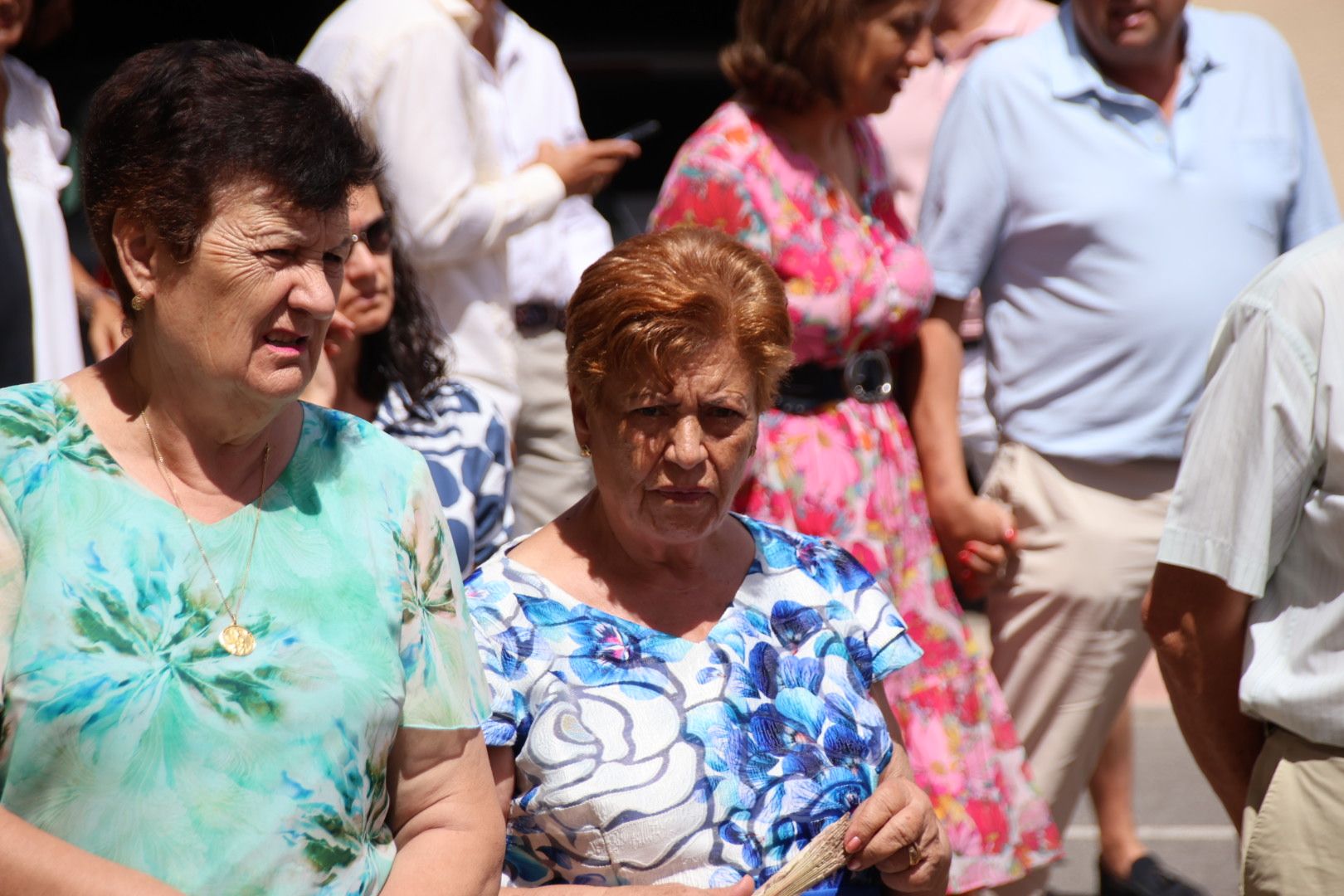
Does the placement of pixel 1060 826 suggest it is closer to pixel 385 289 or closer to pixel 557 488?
pixel 557 488

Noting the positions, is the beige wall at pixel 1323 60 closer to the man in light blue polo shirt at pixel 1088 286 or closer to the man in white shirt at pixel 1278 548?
the man in light blue polo shirt at pixel 1088 286

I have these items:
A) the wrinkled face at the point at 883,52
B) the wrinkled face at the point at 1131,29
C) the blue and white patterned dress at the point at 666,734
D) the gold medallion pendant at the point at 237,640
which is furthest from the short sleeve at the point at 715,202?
the gold medallion pendant at the point at 237,640

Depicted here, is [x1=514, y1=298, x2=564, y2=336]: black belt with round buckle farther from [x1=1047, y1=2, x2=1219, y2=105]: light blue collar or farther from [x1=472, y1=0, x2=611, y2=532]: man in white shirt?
[x1=1047, y1=2, x2=1219, y2=105]: light blue collar

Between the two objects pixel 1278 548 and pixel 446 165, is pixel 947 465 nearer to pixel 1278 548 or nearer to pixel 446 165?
pixel 1278 548

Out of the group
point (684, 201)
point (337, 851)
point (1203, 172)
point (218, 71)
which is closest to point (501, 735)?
point (337, 851)

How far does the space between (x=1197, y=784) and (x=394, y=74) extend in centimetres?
314

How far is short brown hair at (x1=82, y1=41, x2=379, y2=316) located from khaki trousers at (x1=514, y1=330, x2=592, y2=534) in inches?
86.6

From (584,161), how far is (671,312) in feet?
5.32

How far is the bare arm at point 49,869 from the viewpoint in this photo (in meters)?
1.67

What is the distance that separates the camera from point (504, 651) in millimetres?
2279

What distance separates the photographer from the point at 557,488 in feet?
13.4

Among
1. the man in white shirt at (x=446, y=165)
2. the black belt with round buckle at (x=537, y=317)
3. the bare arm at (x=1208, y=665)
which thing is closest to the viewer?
the bare arm at (x=1208, y=665)

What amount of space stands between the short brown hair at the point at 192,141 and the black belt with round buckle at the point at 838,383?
5.29 ft

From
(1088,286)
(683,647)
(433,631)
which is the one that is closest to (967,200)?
(1088,286)
